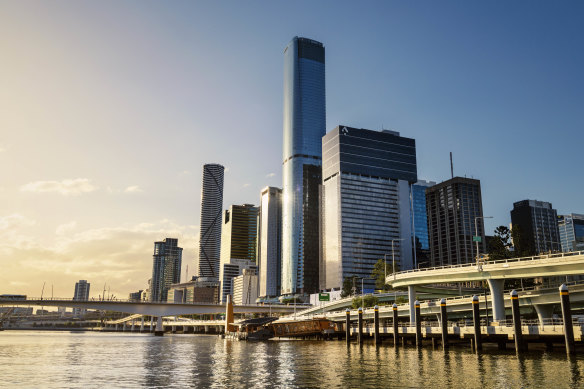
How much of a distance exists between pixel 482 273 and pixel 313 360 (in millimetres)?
31227

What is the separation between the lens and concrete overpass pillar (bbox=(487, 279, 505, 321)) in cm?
7406

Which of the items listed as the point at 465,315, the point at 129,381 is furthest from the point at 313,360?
the point at 465,315

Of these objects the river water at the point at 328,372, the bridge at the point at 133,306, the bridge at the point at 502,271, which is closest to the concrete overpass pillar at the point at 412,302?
the bridge at the point at 502,271

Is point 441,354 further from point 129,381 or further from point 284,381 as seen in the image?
point 129,381

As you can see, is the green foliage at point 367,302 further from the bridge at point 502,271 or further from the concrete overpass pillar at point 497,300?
the concrete overpass pillar at point 497,300

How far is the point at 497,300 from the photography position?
75125 millimetres

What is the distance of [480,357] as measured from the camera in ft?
188

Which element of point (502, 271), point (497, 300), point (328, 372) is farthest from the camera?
point (497, 300)

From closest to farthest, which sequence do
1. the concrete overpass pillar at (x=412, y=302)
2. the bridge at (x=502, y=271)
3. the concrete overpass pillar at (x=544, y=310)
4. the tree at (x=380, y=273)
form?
the bridge at (x=502, y=271)
the concrete overpass pillar at (x=544, y=310)
the concrete overpass pillar at (x=412, y=302)
the tree at (x=380, y=273)

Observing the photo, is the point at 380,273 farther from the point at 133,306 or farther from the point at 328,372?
the point at 328,372

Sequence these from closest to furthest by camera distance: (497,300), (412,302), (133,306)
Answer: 1. (497,300)
2. (412,302)
3. (133,306)

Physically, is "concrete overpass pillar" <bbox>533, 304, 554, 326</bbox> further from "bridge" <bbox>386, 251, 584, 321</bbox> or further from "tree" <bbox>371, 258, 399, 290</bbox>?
"tree" <bbox>371, 258, 399, 290</bbox>

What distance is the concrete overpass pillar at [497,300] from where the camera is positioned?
2916 inches

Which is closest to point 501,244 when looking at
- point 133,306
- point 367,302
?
point 367,302
